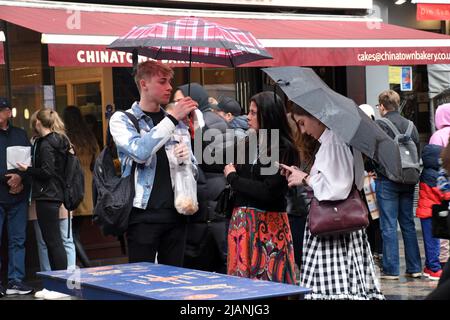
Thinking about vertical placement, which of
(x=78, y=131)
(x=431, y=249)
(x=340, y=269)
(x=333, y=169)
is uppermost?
(x=78, y=131)

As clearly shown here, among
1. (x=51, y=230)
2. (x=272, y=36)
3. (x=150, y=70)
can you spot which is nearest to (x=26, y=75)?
(x=51, y=230)

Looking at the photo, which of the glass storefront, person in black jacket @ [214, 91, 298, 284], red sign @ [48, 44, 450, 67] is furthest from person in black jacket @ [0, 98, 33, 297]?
person in black jacket @ [214, 91, 298, 284]

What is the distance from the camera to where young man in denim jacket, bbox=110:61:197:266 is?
5453mm

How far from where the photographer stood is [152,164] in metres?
5.59

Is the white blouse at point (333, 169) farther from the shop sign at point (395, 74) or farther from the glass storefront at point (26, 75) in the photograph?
the shop sign at point (395, 74)

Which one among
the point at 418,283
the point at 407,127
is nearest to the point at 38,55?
the point at 407,127

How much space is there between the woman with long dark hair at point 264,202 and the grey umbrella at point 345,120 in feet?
1.51

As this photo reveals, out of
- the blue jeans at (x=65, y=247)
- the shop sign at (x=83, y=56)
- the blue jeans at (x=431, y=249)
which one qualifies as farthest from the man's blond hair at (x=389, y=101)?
the blue jeans at (x=65, y=247)

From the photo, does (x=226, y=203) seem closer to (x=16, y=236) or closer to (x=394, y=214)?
(x=16, y=236)

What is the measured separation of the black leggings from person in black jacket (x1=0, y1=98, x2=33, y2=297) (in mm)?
257

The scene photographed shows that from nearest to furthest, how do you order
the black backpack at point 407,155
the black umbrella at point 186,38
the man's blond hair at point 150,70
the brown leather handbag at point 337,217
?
the brown leather handbag at point 337,217 → the man's blond hair at point 150,70 → the black umbrella at point 186,38 → the black backpack at point 407,155

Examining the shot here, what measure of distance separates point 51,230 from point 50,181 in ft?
1.63

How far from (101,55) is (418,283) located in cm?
412

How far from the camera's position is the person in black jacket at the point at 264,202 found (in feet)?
20.2
